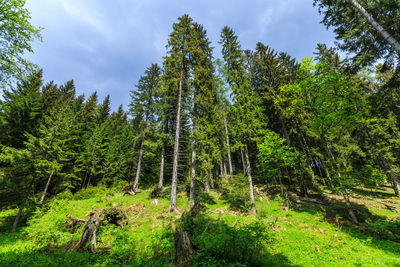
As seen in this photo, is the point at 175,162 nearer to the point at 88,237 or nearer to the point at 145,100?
the point at 88,237

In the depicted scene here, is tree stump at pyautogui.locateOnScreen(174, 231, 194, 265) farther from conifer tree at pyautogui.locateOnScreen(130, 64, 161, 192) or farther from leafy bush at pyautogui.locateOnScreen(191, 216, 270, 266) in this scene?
conifer tree at pyautogui.locateOnScreen(130, 64, 161, 192)

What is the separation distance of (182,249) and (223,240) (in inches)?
60.7

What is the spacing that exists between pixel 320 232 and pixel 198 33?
21.4 meters

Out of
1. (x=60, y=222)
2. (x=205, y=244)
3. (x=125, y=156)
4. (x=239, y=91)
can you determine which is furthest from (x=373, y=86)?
(x=125, y=156)

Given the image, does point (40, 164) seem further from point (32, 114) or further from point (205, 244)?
point (205, 244)

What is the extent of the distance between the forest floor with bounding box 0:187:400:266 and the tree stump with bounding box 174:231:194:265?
28 cm

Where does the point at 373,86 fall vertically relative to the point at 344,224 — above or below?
above

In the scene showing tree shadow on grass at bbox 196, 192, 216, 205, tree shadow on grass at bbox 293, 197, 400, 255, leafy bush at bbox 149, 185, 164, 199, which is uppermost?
leafy bush at bbox 149, 185, 164, 199

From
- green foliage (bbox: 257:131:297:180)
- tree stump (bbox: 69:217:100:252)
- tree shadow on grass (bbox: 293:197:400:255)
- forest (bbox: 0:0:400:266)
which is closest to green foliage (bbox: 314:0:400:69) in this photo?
forest (bbox: 0:0:400:266)

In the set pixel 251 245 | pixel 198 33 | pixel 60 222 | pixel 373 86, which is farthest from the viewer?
pixel 373 86

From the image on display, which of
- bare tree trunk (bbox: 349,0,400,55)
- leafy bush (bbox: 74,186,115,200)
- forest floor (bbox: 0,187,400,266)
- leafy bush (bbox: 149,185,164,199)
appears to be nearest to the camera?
forest floor (bbox: 0,187,400,266)

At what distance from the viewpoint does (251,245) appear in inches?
206

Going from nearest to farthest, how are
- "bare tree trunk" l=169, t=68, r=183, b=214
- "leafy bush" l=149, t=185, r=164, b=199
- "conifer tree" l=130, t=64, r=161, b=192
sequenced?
"bare tree trunk" l=169, t=68, r=183, b=214 < "leafy bush" l=149, t=185, r=164, b=199 < "conifer tree" l=130, t=64, r=161, b=192

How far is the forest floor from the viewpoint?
508 centimetres
